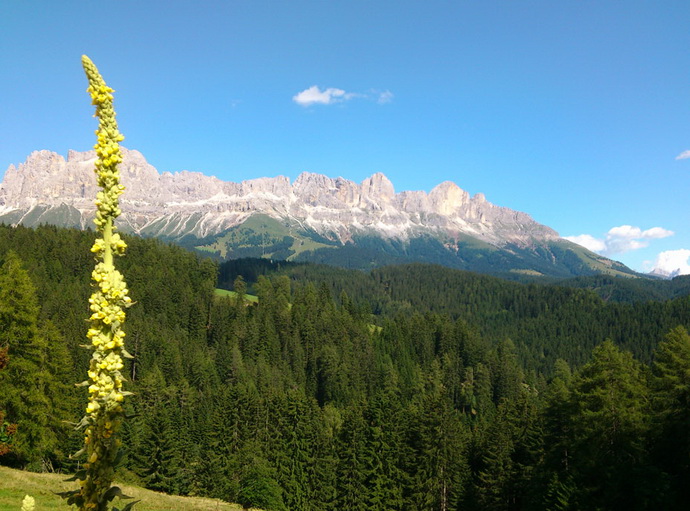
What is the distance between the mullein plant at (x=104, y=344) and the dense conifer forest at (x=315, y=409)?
4027mm

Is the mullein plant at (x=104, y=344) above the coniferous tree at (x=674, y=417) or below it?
above

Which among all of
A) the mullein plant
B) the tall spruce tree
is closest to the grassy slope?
the tall spruce tree

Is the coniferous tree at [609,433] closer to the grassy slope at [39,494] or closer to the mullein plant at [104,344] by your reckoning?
the grassy slope at [39,494]

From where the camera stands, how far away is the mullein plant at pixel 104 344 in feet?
17.1

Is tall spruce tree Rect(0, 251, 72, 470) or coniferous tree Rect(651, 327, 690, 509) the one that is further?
tall spruce tree Rect(0, 251, 72, 470)

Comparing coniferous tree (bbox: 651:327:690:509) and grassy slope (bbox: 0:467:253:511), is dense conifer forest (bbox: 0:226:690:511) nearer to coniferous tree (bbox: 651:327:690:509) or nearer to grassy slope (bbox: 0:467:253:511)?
coniferous tree (bbox: 651:327:690:509)

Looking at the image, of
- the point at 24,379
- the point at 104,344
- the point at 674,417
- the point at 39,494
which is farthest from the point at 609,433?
the point at 24,379

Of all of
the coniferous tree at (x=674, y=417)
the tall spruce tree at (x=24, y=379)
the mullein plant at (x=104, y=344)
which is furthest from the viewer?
the tall spruce tree at (x=24, y=379)

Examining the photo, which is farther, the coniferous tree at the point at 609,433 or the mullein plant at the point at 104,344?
the coniferous tree at the point at 609,433

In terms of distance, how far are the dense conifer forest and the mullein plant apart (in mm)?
4027

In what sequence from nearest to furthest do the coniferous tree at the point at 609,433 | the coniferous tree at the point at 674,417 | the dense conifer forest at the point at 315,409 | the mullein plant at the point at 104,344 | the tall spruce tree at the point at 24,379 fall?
the mullein plant at the point at 104,344
the coniferous tree at the point at 674,417
the coniferous tree at the point at 609,433
the tall spruce tree at the point at 24,379
the dense conifer forest at the point at 315,409

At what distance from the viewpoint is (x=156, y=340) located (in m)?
95.0

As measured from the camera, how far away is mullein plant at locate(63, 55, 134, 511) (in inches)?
205

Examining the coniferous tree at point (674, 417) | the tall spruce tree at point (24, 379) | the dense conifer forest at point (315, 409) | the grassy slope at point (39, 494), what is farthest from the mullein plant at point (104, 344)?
the coniferous tree at point (674, 417)
